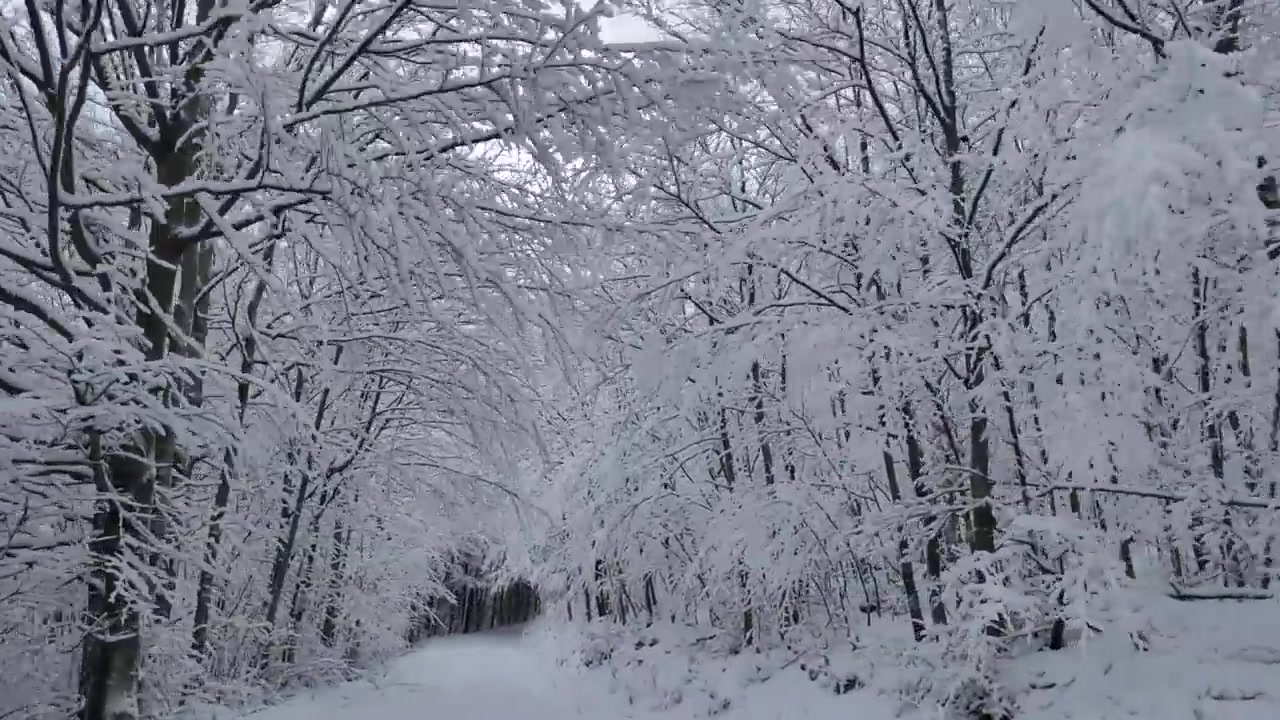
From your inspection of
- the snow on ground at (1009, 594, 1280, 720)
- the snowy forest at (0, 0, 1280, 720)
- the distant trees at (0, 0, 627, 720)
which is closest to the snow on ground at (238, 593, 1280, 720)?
the snow on ground at (1009, 594, 1280, 720)

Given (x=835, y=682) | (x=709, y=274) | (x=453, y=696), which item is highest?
(x=709, y=274)

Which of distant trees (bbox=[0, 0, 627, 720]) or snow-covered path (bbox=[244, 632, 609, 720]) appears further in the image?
snow-covered path (bbox=[244, 632, 609, 720])

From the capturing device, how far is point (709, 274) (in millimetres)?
5504

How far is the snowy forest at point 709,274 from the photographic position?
3301 mm

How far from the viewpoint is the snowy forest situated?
Answer: 3.30 metres

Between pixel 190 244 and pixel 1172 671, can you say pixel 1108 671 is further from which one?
pixel 190 244

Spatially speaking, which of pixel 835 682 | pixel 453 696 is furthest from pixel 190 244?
pixel 453 696

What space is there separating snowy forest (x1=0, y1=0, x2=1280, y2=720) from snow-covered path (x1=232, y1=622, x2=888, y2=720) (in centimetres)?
108

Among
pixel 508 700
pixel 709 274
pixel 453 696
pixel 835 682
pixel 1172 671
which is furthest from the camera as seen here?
pixel 453 696

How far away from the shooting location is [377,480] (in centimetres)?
1183

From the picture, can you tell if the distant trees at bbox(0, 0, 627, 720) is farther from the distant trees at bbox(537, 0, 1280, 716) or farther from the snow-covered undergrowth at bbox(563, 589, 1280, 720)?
the snow-covered undergrowth at bbox(563, 589, 1280, 720)

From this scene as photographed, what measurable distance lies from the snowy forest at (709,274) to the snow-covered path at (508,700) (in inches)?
42.4

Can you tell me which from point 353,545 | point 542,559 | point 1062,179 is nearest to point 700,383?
point 1062,179

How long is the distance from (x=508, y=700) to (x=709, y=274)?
8.96 meters
